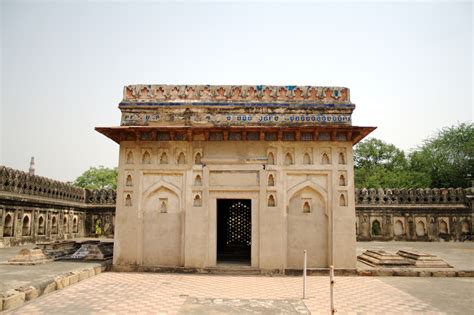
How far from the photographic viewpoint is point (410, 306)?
25.3 ft

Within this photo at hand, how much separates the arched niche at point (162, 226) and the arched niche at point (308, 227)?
325cm

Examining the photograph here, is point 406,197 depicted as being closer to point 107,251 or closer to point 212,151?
point 212,151

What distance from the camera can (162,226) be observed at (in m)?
11.8

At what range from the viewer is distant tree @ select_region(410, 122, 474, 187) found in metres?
33.2

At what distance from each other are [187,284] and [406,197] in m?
17.6

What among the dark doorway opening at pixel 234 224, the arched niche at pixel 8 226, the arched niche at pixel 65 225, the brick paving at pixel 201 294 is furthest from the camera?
the arched niche at pixel 65 225

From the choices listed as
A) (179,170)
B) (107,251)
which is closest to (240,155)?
(179,170)

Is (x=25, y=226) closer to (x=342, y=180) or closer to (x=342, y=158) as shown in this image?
(x=342, y=180)

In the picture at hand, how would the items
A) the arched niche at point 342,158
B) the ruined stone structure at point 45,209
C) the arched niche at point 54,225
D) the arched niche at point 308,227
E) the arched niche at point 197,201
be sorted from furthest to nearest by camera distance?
1. the arched niche at point 54,225
2. the ruined stone structure at point 45,209
3. the arched niche at point 342,158
4. the arched niche at point 197,201
5. the arched niche at point 308,227

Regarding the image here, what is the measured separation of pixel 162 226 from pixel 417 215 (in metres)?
16.9

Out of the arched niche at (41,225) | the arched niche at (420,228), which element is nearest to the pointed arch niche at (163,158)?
the arched niche at (41,225)

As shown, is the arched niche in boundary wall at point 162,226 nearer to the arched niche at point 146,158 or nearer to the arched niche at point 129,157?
the arched niche at point 146,158

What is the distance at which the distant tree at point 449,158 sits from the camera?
33.2m

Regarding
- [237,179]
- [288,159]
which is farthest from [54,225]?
[288,159]
